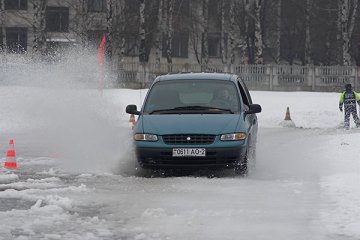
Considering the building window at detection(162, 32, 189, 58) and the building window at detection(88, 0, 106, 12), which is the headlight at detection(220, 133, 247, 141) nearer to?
the building window at detection(88, 0, 106, 12)

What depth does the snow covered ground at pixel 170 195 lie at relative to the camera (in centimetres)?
715

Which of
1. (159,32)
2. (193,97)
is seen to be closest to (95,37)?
(159,32)

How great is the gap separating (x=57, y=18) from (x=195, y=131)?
53.8 metres

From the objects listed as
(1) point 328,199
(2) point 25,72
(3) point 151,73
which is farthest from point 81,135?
(3) point 151,73

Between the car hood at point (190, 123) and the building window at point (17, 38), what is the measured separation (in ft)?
168

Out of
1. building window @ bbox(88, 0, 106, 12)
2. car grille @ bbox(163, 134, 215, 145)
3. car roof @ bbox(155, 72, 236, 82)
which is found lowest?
car grille @ bbox(163, 134, 215, 145)

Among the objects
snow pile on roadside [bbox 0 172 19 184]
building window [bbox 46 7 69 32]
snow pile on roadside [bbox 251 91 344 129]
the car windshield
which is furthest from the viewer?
building window [bbox 46 7 69 32]

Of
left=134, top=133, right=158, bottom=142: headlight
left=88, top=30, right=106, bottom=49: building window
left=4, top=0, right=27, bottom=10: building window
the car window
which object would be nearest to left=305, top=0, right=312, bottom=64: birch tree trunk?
left=88, top=30, right=106, bottom=49: building window

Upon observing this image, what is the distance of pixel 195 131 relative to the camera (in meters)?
10.6

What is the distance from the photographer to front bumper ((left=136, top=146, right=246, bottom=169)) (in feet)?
34.6

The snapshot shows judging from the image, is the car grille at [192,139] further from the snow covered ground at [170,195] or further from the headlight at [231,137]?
the snow covered ground at [170,195]

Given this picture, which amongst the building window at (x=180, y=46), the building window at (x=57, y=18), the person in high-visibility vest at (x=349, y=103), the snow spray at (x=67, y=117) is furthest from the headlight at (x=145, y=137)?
the building window at (x=180, y=46)

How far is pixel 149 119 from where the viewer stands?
11164 millimetres

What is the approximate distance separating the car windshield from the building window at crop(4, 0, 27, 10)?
5293 centimetres
